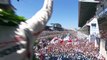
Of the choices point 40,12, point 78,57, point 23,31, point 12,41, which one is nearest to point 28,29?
point 23,31

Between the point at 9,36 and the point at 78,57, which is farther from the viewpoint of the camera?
the point at 78,57

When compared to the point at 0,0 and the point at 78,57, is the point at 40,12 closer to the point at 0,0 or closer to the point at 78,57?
the point at 0,0

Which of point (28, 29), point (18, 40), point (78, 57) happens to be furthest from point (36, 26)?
point (78, 57)

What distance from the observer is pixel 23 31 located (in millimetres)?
1725

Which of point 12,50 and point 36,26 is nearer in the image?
point 12,50

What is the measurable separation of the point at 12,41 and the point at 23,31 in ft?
0.36

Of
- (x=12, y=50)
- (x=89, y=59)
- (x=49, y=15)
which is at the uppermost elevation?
(x=49, y=15)

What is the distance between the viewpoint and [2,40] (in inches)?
63.5

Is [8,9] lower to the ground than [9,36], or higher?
higher

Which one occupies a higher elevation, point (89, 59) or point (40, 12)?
point (40, 12)

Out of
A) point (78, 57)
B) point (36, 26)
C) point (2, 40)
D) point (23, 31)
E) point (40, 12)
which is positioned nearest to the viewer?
point (2, 40)

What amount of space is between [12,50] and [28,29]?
0.19 meters

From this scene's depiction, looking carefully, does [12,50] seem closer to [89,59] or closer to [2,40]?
[2,40]

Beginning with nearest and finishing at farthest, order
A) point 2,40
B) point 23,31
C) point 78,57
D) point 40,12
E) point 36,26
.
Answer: point 2,40 → point 23,31 → point 36,26 → point 40,12 → point 78,57
